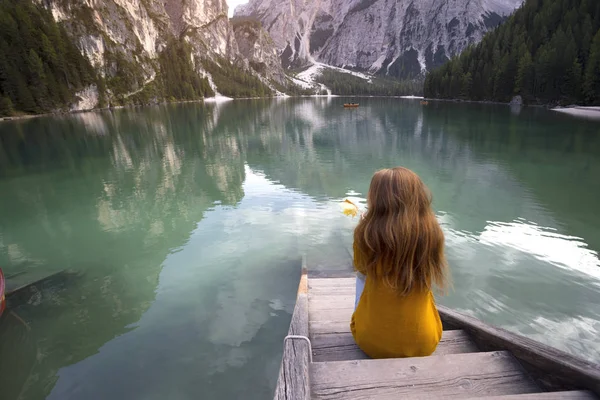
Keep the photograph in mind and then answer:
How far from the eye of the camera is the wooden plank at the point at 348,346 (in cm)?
361

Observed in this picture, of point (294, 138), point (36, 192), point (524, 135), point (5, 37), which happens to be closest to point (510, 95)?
point (524, 135)

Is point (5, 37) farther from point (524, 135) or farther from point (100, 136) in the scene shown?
point (524, 135)

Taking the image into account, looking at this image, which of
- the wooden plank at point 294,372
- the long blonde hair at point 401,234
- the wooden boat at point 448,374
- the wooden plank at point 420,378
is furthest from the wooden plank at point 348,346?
the long blonde hair at point 401,234

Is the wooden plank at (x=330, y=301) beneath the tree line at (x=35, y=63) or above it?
beneath

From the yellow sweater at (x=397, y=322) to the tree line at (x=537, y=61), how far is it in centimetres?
8917

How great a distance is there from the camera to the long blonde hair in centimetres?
290

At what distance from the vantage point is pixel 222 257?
10.6 metres

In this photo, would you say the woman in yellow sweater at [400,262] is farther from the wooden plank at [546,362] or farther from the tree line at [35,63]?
the tree line at [35,63]

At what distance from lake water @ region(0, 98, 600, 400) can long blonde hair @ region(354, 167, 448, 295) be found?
3959 mm

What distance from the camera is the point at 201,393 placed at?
18.4 ft

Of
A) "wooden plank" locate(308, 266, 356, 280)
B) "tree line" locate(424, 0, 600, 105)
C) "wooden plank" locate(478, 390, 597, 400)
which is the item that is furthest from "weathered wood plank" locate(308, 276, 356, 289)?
"tree line" locate(424, 0, 600, 105)

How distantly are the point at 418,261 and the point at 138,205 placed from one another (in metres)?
15.4

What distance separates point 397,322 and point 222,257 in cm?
825

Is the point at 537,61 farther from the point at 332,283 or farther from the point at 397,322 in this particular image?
the point at 397,322
